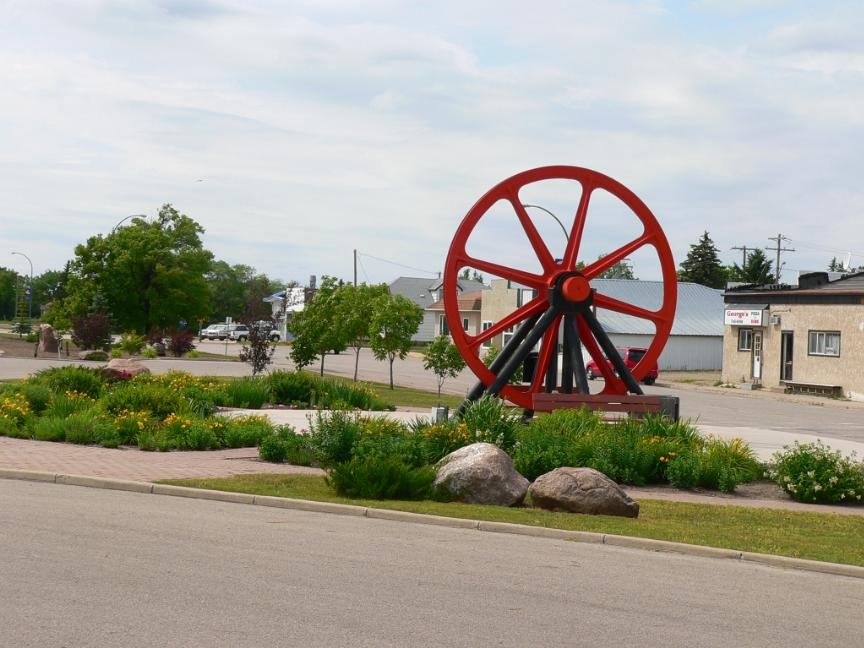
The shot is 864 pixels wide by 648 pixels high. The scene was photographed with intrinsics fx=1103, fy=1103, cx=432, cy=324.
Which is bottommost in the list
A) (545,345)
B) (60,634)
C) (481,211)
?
(60,634)

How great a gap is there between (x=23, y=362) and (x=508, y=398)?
28120mm

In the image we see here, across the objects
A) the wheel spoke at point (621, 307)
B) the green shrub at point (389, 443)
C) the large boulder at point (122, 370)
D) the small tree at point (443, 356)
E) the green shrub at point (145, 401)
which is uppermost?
the wheel spoke at point (621, 307)

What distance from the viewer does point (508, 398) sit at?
76.5ft

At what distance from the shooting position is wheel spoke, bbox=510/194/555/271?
929 inches

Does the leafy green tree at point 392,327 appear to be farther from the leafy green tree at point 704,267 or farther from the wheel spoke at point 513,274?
the leafy green tree at point 704,267

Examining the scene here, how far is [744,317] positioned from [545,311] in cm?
2964

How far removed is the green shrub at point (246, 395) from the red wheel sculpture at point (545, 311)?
203 inches

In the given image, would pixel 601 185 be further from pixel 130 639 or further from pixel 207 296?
pixel 207 296

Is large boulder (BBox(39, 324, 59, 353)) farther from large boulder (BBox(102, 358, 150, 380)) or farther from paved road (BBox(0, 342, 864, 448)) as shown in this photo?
large boulder (BBox(102, 358, 150, 380))

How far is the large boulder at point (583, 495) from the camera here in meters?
12.3

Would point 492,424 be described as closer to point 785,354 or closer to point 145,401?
point 145,401

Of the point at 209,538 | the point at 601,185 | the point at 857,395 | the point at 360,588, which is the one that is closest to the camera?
the point at 360,588

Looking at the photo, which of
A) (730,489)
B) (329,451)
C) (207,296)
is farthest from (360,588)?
(207,296)

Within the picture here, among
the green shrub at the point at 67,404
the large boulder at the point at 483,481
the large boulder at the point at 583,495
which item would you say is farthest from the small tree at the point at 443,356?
the large boulder at the point at 583,495
